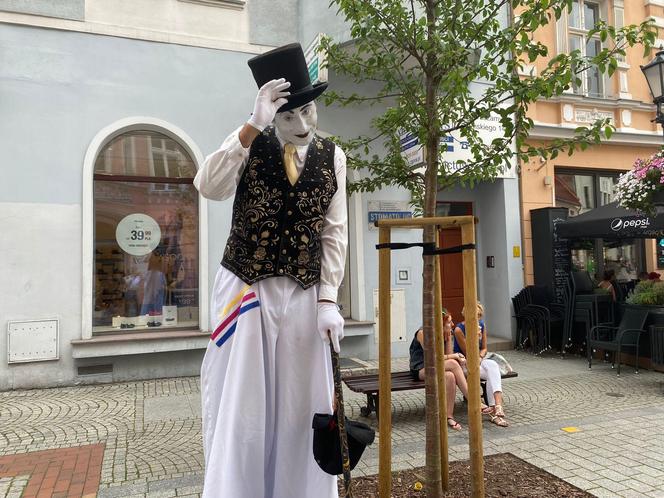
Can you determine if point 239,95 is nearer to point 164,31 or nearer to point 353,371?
point 164,31

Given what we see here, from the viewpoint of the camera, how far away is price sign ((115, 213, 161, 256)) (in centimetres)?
711

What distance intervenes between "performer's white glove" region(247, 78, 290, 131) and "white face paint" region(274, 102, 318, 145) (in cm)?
15

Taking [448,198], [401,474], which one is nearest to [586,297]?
[448,198]

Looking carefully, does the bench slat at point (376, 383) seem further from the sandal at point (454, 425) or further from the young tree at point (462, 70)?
the young tree at point (462, 70)

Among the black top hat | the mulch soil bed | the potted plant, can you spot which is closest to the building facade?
the mulch soil bed

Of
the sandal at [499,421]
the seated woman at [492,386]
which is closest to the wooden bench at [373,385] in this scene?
the seated woman at [492,386]

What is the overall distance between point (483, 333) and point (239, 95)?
185 inches

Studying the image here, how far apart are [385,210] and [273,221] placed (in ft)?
20.3

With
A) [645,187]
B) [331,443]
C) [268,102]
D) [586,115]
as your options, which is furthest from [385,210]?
[331,443]

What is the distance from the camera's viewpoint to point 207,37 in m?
7.31

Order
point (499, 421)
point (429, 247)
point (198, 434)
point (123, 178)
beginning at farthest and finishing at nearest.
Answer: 1. point (123, 178)
2. point (499, 421)
3. point (198, 434)
4. point (429, 247)

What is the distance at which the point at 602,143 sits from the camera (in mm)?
10797

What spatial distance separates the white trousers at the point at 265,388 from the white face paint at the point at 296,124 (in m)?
0.64

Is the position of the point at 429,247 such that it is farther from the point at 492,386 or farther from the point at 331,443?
the point at 492,386
